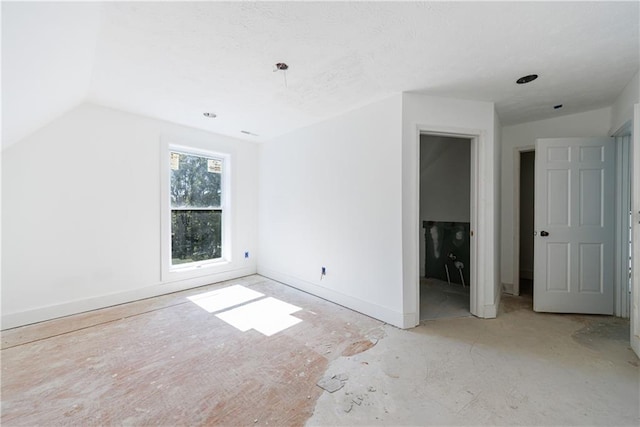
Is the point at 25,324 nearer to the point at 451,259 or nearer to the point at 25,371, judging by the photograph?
the point at 25,371

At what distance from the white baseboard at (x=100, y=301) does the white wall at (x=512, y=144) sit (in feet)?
14.1

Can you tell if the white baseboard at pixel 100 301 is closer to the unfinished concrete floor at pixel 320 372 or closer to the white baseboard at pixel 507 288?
the unfinished concrete floor at pixel 320 372

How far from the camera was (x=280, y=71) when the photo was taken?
87.8 inches

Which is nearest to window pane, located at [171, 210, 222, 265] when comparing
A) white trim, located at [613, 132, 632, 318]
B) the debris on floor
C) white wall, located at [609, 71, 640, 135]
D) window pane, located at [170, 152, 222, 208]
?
window pane, located at [170, 152, 222, 208]

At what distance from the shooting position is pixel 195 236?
4051 mm

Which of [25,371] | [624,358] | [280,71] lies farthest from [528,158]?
[25,371]

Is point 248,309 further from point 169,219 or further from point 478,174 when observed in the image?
point 478,174

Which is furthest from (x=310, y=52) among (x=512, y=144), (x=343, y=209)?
(x=512, y=144)

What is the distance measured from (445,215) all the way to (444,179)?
614 millimetres

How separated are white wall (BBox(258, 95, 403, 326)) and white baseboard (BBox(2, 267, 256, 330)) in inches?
42.2

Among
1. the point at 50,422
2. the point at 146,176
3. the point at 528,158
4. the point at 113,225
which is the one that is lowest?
the point at 50,422

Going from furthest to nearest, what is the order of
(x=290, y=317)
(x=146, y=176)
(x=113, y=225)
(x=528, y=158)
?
(x=528, y=158), (x=146, y=176), (x=113, y=225), (x=290, y=317)

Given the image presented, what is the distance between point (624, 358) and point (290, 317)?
2927 millimetres

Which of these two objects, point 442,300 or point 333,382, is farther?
point 442,300
